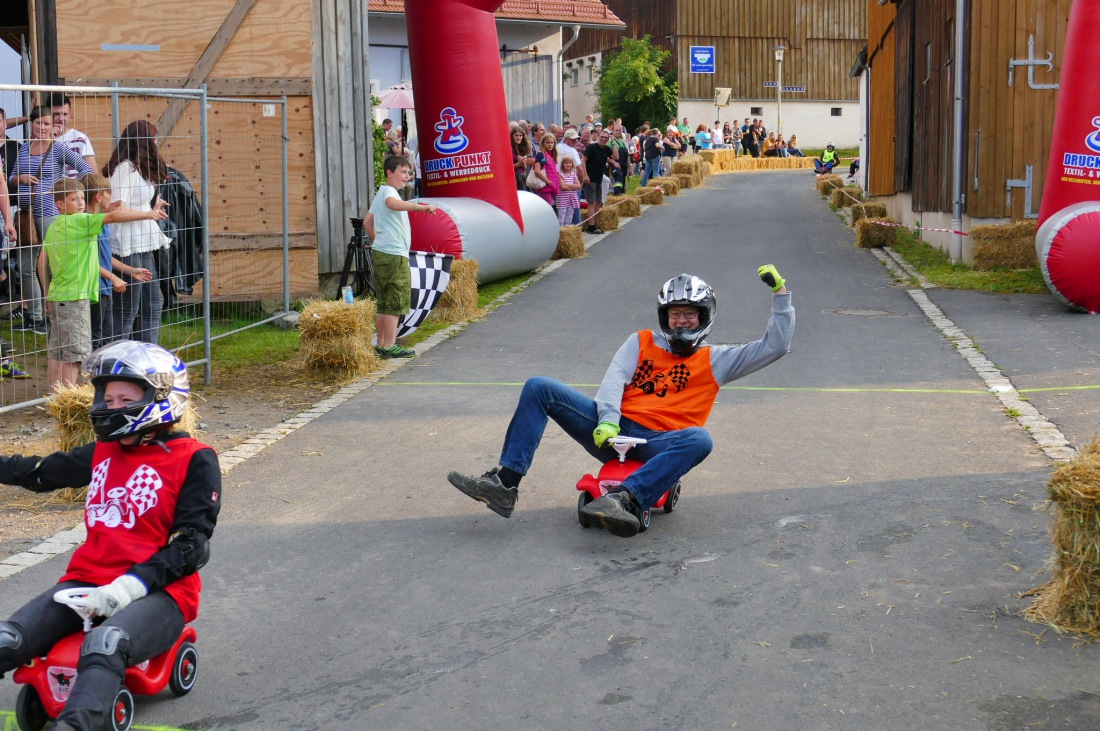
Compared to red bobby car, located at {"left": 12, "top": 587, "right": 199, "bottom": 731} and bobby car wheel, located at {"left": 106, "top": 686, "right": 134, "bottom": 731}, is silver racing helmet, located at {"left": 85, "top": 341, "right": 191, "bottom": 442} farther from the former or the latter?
bobby car wheel, located at {"left": 106, "top": 686, "right": 134, "bottom": 731}

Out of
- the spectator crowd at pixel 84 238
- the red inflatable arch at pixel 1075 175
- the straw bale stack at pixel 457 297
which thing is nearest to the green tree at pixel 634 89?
the red inflatable arch at pixel 1075 175

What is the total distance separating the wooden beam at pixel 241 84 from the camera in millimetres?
13781

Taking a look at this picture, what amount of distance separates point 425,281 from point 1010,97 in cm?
922

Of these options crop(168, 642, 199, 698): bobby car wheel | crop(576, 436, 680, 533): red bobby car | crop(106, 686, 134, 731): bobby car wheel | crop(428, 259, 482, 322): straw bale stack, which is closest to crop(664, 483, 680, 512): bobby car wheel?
crop(576, 436, 680, 533): red bobby car

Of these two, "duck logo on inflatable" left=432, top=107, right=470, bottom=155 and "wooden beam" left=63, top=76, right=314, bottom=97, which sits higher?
"wooden beam" left=63, top=76, right=314, bottom=97

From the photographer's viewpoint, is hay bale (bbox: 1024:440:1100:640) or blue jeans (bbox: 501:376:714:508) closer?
hay bale (bbox: 1024:440:1100:640)

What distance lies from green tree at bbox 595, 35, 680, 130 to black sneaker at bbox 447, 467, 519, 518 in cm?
5381

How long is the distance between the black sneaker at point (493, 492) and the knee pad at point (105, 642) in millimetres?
2612

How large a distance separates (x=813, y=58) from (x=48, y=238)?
60.8 metres

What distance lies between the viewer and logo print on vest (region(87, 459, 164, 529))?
430cm

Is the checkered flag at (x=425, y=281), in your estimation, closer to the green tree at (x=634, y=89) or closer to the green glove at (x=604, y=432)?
the green glove at (x=604, y=432)

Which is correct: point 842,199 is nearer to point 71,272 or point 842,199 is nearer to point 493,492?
point 71,272

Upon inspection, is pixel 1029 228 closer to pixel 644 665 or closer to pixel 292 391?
pixel 292 391

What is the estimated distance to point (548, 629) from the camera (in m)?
5.01
